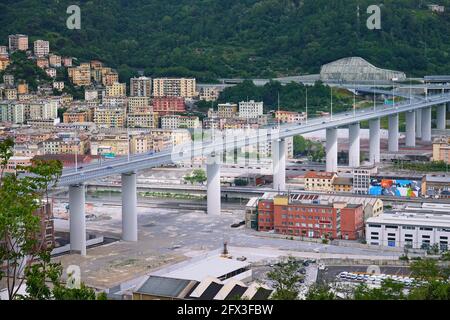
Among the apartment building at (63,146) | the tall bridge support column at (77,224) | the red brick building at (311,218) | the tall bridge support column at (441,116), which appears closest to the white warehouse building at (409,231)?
the red brick building at (311,218)

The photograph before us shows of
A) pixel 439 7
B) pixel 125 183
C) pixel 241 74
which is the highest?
pixel 439 7

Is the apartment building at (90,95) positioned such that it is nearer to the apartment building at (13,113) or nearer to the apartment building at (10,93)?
the apartment building at (10,93)

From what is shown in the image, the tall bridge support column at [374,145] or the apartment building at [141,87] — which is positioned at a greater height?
the apartment building at [141,87]

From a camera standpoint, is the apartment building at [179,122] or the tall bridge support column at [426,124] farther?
the apartment building at [179,122]

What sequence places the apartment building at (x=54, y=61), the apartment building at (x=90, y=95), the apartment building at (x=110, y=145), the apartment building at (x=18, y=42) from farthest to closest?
the apartment building at (x=18, y=42)
the apartment building at (x=54, y=61)
the apartment building at (x=90, y=95)
the apartment building at (x=110, y=145)

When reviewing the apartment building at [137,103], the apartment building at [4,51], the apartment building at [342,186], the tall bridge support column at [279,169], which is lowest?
the apartment building at [342,186]

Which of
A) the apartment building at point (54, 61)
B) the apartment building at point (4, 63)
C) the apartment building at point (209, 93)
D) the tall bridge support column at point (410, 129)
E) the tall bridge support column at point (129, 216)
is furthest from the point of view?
the apartment building at point (54, 61)

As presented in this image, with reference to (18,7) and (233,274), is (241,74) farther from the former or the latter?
(233,274)
